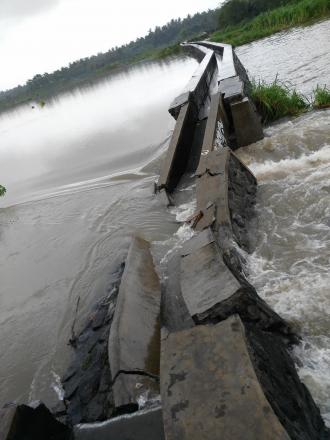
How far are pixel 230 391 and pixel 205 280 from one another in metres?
1.10

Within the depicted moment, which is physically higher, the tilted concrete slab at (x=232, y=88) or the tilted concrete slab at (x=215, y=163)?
the tilted concrete slab at (x=232, y=88)

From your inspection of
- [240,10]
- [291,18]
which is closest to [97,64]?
[240,10]

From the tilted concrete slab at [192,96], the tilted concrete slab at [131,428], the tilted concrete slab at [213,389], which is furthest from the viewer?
the tilted concrete slab at [192,96]

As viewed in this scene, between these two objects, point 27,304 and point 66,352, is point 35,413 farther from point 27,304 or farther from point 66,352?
point 27,304

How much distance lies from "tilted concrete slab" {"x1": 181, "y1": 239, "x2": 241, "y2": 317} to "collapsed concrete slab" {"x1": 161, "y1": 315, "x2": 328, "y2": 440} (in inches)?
15.1

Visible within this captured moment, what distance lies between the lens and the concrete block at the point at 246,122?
7.04m

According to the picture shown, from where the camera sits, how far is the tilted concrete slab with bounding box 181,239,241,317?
8.02 feet

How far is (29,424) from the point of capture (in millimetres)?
2154

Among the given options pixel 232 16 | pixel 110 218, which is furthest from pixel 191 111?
pixel 232 16

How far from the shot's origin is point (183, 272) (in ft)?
9.58

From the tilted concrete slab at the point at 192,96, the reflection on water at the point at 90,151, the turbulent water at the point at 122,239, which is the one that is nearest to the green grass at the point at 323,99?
the turbulent water at the point at 122,239

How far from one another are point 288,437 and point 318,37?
1788 centimetres

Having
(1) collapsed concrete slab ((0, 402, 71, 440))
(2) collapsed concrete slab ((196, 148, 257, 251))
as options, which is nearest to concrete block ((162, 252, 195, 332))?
(2) collapsed concrete slab ((196, 148, 257, 251))

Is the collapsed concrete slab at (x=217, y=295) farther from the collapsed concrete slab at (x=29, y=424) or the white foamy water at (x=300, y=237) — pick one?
the collapsed concrete slab at (x=29, y=424)
